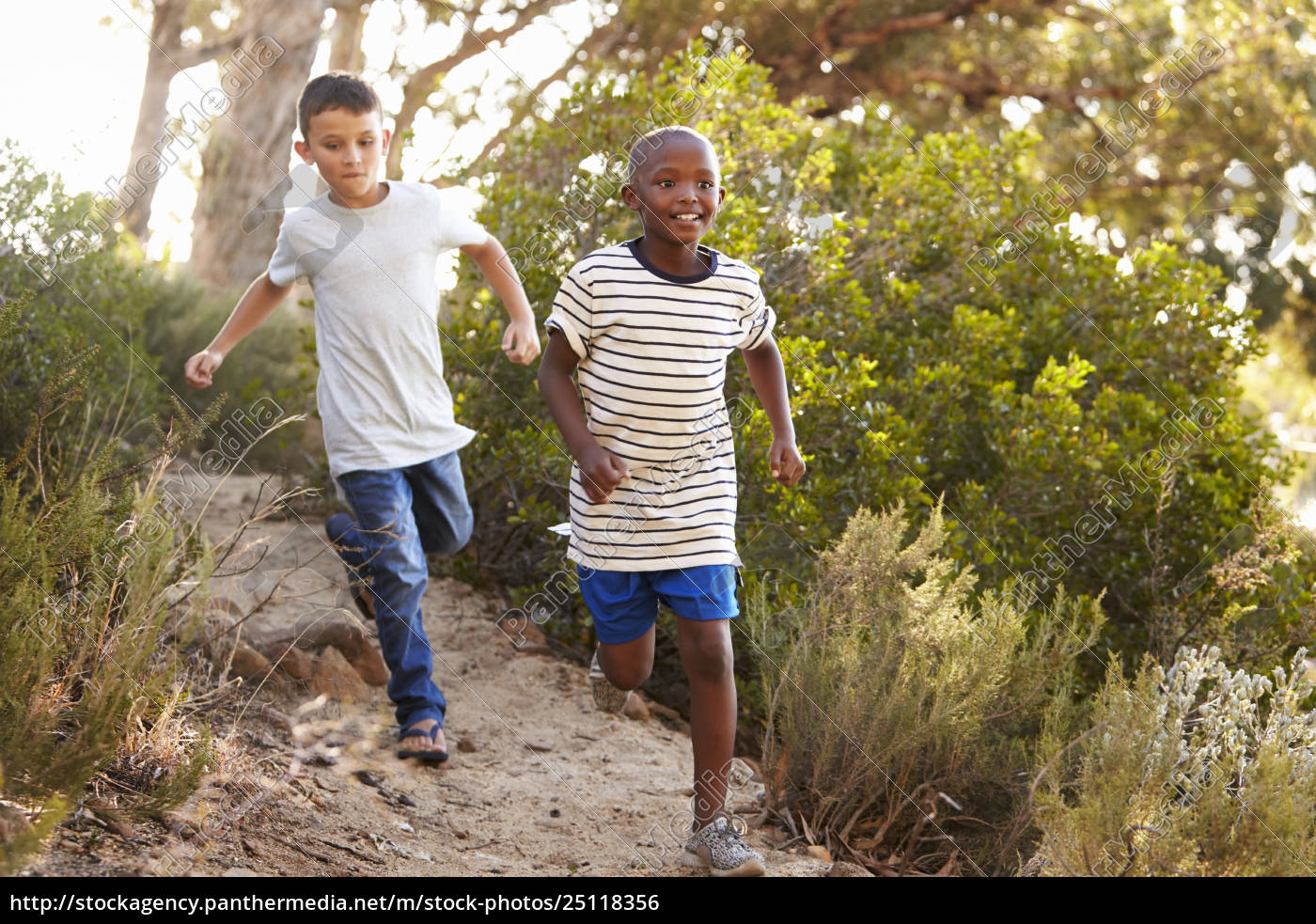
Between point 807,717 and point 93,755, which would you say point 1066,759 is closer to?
point 807,717

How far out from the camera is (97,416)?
4898mm

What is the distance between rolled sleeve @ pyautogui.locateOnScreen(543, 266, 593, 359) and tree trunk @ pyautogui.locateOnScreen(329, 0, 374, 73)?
32.6 ft

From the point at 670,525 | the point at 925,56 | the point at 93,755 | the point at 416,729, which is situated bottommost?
the point at 416,729

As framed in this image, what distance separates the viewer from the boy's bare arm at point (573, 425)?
2.81 meters

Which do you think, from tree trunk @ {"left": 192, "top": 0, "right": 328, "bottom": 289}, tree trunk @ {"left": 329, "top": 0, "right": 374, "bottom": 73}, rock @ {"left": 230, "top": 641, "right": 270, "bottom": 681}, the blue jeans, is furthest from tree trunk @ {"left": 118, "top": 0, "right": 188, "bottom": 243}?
the blue jeans

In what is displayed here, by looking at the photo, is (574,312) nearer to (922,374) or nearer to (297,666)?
(297,666)

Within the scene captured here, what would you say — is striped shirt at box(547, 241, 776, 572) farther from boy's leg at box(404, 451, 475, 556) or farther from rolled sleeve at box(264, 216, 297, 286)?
rolled sleeve at box(264, 216, 297, 286)

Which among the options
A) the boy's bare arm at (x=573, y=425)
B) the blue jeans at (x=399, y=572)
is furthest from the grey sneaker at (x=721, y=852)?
the blue jeans at (x=399, y=572)

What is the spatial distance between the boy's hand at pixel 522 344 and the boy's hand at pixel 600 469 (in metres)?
0.73

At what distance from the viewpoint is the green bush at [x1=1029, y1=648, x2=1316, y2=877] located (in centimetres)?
255

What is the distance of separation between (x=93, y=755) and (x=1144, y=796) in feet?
7.49

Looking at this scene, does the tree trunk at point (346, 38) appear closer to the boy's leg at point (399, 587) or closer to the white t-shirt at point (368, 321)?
the white t-shirt at point (368, 321)

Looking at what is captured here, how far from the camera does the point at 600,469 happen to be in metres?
2.81
